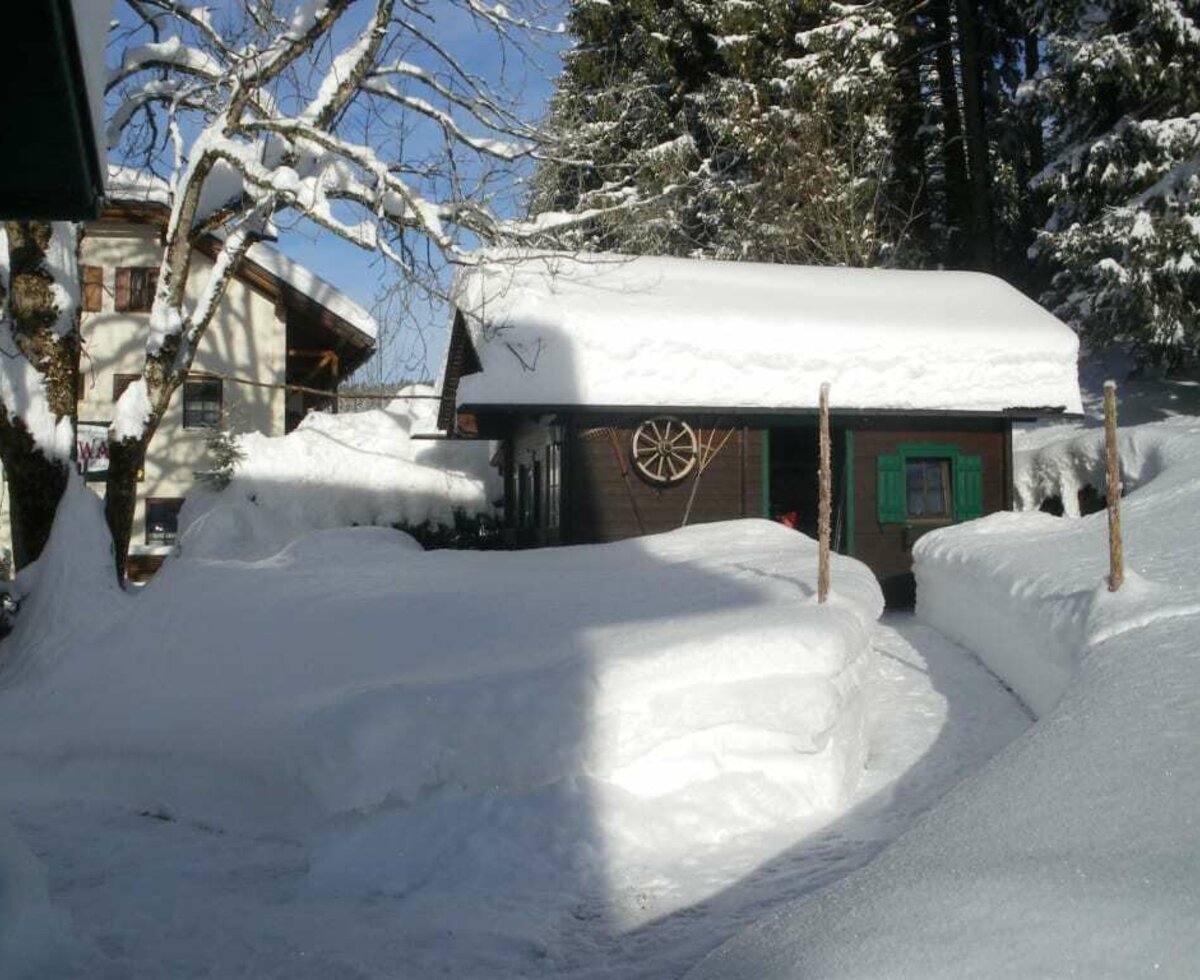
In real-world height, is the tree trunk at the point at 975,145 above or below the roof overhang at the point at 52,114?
above

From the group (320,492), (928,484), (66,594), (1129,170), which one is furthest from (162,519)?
(1129,170)

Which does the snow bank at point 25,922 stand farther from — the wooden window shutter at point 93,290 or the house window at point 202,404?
the wooden window shutter at point 93,290

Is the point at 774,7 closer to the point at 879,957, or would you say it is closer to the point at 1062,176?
the point at 1062,176

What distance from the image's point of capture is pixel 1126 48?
20141 mm

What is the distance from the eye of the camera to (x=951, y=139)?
1064 inches

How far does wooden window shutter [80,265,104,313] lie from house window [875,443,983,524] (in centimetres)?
1672

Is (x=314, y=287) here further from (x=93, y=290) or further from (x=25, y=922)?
(x=25, y=922)

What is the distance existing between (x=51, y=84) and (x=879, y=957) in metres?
3.29

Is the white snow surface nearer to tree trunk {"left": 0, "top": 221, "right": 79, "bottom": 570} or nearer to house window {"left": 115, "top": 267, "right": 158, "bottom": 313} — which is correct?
tree trunk {"left": 0, "top": 221, "right": 79, "bottom": 570}

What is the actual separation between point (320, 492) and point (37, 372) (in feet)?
37.0

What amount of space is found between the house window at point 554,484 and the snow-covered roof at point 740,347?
43.9 inches

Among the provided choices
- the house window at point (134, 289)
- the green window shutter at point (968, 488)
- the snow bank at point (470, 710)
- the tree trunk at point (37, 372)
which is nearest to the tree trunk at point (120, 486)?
the tree trunk at point (37, 372)

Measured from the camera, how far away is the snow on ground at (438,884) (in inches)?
210

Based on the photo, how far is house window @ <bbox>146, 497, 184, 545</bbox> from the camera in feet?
82.7
